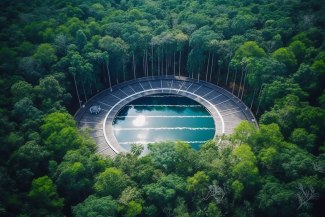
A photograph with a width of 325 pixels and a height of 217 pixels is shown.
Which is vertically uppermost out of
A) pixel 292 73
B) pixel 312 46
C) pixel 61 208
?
pixel 312 46

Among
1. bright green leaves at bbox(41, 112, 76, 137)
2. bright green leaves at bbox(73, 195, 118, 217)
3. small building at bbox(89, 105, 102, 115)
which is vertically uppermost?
small building at bbox(89, 105, 102, 115)

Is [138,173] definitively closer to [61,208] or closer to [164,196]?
[164,196]

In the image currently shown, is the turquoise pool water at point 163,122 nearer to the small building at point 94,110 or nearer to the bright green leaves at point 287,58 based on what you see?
the small building at point 94,110

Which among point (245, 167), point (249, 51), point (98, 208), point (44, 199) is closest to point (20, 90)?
point (44, 199)

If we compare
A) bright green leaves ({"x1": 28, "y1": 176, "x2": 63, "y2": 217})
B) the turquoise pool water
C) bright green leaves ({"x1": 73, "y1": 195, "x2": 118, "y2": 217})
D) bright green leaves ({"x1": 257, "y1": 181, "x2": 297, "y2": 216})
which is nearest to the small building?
the turquoise pool water

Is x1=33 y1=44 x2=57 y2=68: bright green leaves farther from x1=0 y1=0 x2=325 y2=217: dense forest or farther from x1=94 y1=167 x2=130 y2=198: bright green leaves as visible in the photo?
x1=94 y1=167 x2=130 y2=198: bright green leaves

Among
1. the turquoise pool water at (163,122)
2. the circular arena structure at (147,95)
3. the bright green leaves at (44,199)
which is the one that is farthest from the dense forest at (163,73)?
the turquoise pool water at (163,122)

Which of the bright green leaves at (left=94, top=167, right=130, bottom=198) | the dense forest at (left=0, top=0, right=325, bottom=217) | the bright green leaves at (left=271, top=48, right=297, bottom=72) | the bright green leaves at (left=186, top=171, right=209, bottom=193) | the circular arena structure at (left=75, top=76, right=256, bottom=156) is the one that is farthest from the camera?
the bright green leaves at (left=271, top=48, right=297, bottom=72)

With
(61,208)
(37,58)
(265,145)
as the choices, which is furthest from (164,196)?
(37,58)
